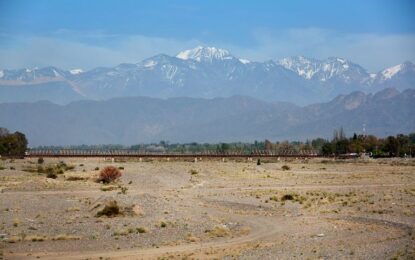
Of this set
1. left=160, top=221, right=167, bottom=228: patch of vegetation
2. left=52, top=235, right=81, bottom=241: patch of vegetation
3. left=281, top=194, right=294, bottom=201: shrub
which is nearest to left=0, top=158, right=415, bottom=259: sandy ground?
left=52, top=235, right=81, bottom=241: patch of vegetation

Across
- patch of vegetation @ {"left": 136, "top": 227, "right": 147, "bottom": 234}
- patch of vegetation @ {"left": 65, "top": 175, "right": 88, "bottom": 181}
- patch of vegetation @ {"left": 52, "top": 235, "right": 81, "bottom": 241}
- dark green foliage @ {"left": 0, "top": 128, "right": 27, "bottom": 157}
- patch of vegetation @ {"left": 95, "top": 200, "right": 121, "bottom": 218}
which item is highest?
dark green foliage @ {"left": 0, "top": 128, "right": 27, "bottom": 157}

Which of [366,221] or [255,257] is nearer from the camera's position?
[255,257]

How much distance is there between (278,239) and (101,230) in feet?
27.1

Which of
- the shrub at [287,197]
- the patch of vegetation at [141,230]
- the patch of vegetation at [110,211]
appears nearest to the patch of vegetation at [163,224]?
the patch of vegetation at [141,230]

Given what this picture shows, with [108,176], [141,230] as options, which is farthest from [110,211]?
[108,176]

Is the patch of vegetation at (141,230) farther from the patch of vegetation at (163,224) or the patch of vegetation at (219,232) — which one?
the patch of vegetation at (219,232)

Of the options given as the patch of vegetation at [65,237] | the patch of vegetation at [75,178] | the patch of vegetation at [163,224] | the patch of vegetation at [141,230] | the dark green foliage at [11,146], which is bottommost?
the patch of vegetation at [65,237]

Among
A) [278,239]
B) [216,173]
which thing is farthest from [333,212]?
[216,173]

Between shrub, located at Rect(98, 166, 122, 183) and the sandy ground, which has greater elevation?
shrub, located at Rect(98, 166, 122, 183)

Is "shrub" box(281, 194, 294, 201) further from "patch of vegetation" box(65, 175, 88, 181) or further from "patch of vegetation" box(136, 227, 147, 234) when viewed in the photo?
"patch of vegetation" box(65, 175, 88, 181)

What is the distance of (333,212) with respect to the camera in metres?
39.6

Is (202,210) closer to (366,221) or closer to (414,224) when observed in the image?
(366,221)

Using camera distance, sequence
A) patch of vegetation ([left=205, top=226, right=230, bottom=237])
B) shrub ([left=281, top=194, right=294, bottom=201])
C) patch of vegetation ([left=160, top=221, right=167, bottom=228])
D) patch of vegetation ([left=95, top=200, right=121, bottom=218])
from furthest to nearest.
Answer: shrub ([left=281, top=194, right=294, bottom=201]) < patch of vegetation ([left=95, top=200, right=121, bottom=218]) < patch of vegetation ([left=160, top=221, right=167, bottom=228]) < patch of vegetation ([left=205, top=226, right=230, bottom=237])

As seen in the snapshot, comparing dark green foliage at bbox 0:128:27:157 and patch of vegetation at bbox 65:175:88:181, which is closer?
patch of vegetation at bbox 65:175:88:181
